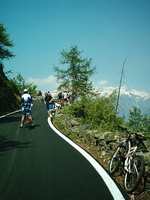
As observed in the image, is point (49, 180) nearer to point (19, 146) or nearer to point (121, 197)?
point (121, 197)

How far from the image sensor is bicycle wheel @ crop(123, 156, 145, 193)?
349 cm

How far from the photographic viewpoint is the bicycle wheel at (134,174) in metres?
3.49

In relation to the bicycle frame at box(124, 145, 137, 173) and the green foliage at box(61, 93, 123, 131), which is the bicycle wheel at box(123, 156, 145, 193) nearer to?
the bicycle frame at box(124, 145, 137, 173)

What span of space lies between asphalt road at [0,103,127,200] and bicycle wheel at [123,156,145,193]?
259mm

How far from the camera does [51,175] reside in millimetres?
4105

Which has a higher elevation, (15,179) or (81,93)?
(81,93)

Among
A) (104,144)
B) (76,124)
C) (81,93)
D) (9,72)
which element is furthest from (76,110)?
(81,93)

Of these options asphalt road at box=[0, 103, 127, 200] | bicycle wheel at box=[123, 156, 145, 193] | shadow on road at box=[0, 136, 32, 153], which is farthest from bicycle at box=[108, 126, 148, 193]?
shadow on road at box=[0, 136, 32, 153]

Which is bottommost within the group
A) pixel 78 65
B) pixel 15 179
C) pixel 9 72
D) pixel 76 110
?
→ pixel 15 179

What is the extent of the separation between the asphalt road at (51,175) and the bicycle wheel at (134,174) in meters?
0.26

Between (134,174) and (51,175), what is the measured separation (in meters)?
1.85

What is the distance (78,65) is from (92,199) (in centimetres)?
3156

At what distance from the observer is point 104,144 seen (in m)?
6.27

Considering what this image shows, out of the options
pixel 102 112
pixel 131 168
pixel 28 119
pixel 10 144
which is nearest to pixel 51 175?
pixel 131 168
